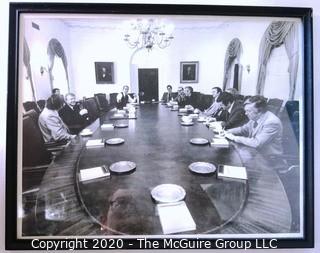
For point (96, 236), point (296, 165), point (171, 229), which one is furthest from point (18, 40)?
point (296, 165)

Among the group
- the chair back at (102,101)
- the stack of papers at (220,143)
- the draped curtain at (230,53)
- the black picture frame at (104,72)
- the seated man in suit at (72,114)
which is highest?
the draped curtain at (230,53)

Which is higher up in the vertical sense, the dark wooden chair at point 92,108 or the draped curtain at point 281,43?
the draped curtain at point 281,43

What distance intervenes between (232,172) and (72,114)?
0.65 meters

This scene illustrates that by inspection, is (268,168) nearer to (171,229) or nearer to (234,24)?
(171,229)

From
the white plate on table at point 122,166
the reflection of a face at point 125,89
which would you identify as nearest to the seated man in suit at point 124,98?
the reflection of a face at point 125,89

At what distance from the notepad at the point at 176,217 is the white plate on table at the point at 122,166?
0.57 feet

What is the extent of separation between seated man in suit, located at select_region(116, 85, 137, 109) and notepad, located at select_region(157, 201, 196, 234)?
0.40 metres

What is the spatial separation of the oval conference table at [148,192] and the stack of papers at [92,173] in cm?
1

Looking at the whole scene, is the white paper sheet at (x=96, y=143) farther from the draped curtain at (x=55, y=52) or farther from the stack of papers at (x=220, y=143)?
the stack of papers at (x=220, y=143)

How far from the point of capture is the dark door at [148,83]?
1.04 metres

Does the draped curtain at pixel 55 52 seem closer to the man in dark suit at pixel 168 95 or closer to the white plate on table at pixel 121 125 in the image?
the white plate on table at pixel 121 125

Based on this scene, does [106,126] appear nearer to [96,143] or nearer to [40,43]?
[96,143]

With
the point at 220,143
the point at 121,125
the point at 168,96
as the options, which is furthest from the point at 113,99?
the point at 220,143

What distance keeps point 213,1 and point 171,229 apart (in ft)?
2.89
